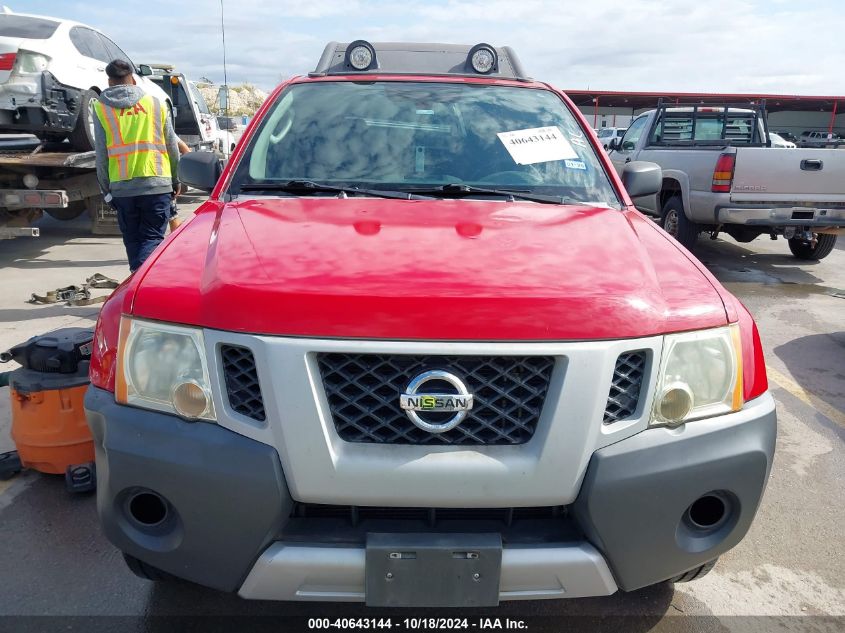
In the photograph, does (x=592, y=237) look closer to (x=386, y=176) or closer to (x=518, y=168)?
(x=518, y=168)

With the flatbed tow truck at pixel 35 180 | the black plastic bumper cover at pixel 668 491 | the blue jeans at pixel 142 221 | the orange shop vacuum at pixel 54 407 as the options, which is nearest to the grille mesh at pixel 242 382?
the black plastic bumper cover at pixel 668 491

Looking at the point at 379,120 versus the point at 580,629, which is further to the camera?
the point at 379,120

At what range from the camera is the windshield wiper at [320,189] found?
2.77 metres

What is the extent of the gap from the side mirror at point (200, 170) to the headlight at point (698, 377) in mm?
2230

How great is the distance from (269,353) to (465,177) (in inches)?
59.8

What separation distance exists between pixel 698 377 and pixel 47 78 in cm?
779

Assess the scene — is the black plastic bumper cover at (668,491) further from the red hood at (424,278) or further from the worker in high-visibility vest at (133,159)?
the worker in high-visibility vest at (133,159)

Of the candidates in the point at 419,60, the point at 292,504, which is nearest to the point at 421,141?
the point at 419,60

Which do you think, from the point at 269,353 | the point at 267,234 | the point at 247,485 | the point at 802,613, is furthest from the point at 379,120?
the point at 802,613

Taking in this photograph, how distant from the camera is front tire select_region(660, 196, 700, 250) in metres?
8.52

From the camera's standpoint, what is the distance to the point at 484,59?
3.79 meters

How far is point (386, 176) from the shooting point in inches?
115

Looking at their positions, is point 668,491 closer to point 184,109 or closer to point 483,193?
point 483,193

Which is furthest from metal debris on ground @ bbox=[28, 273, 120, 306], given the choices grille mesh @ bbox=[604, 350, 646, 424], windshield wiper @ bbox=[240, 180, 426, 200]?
grille mesh @ bbox=[604, 350, 646, 424]
